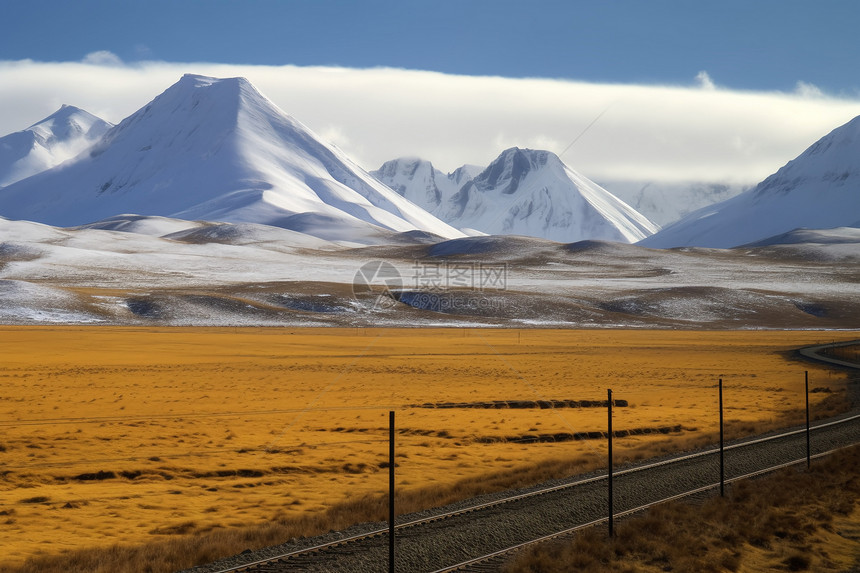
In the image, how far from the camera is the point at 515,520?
581 inches

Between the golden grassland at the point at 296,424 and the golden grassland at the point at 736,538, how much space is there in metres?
3.89

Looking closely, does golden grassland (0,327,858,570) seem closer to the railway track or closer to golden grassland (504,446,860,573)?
the railway track

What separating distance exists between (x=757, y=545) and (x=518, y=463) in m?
7.21

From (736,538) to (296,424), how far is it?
15.4 metres

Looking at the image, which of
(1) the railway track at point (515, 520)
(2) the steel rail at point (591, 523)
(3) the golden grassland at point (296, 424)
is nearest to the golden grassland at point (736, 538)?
(2) the steel rail at point (591, 523)

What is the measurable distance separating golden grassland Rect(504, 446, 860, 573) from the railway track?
698 mm

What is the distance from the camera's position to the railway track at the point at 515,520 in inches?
491

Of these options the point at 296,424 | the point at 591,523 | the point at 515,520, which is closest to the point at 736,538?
the point at 591,523

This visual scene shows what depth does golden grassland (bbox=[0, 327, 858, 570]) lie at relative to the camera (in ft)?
53.2

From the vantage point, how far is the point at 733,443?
2236cm

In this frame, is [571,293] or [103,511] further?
[571,293]

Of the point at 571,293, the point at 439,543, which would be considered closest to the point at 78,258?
the point at 571,293

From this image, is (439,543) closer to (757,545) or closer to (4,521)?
(757,545)

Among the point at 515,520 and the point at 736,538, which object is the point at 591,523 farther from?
the point at 736,538
